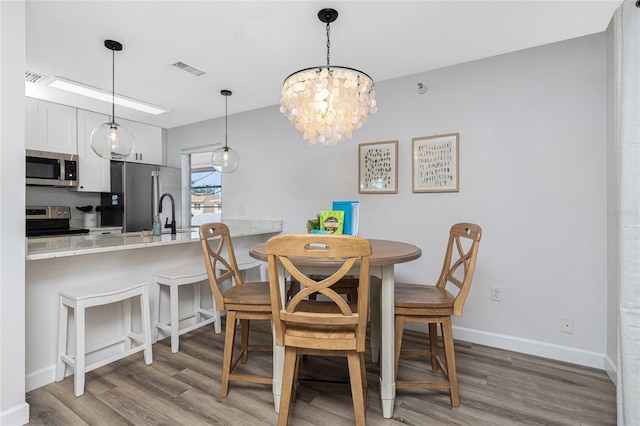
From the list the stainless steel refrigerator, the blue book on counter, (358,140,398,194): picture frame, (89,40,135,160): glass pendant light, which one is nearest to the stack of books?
the blue book on counter

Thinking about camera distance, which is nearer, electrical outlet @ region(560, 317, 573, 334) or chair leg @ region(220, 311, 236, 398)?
chair leg @ region(220, 311, 236, 398)

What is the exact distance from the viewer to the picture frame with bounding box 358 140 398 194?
2965 mm

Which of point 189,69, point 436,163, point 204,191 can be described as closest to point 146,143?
point 204,191

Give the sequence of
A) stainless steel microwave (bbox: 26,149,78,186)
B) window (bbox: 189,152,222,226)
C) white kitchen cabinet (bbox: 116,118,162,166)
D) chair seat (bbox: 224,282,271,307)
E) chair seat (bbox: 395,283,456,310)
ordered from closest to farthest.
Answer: chair seat (bbox: 395,283,456,310), chair seat (bbox: 224,282,271,307), stainless steel microwave (bbox: 26,149,78,186), white kitchen cabinet (bbox: 116,118,162,166), window (bbox: 189,152,222,226)

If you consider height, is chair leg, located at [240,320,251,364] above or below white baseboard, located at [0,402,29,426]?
above

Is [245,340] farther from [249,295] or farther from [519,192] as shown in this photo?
[519,192]

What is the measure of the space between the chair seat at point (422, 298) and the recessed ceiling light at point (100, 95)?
11.3ft

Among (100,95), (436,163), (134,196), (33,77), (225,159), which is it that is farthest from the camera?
(134,196)

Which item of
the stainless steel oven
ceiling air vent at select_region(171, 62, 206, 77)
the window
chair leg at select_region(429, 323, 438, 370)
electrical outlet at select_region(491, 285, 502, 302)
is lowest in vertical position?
chair leg at select_region(429, 323, 438, 370)

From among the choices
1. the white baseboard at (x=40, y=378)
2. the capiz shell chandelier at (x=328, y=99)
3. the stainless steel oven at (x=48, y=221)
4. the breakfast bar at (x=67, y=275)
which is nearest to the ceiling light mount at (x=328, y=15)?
the capiz shell chandelier at (x=328, y=99)

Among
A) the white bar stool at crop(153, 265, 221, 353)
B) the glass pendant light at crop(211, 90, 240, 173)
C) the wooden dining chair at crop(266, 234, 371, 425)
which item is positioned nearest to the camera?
the wooden dining chair at crop(266, 234, 371, 425)

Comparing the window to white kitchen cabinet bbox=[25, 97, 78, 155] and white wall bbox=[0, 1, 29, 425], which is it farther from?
Answer: white wall bbox=[0, 1, 29, 425]

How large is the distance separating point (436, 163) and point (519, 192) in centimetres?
67

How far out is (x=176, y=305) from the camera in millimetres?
2422
